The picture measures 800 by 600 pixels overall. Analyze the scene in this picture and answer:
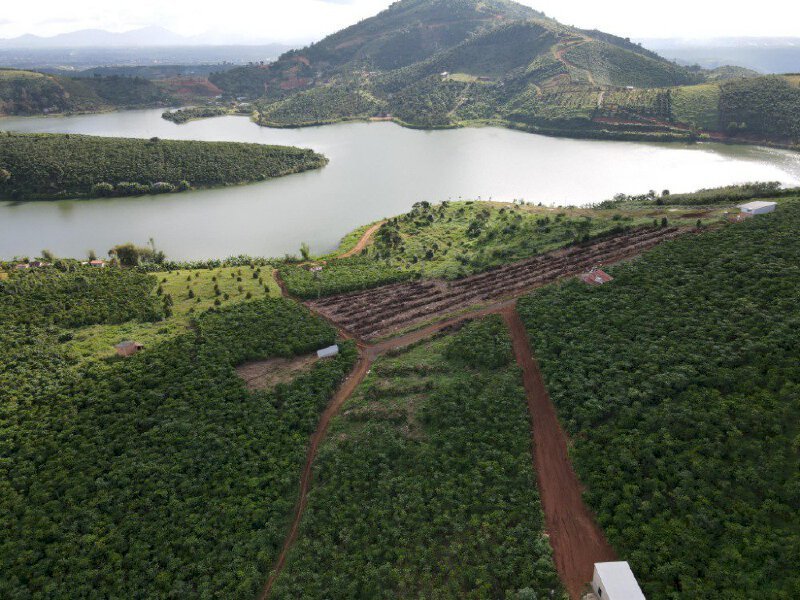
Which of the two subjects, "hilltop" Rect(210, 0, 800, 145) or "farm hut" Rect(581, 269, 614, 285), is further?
"hilltop" Rect(210, 0, 800, 145)

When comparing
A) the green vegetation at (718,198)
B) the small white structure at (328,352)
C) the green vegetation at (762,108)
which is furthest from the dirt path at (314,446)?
the green vegetation at (762,108)

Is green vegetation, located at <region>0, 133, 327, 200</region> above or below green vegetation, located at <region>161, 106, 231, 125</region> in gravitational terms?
below

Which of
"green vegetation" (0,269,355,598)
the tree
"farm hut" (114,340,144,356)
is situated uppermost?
the tree

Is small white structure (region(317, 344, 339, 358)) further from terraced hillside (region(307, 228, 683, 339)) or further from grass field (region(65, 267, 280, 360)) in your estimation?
grass field (region(65, 267, 280, 360))

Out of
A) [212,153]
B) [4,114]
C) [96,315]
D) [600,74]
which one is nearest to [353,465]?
[96,315]

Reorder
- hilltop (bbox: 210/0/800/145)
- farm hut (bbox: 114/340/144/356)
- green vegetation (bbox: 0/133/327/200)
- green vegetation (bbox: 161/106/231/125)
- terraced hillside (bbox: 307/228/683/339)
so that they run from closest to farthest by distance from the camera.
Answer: farm hut (bbox: 114/340/144/356) < terraced hillside (bbox: 307/228/683/339) < green vegetation (bbox: 0/133/327/200) < hilltop (bbox: 210/0/800/145) < green vegetation (bbox: 161/106/231/125)

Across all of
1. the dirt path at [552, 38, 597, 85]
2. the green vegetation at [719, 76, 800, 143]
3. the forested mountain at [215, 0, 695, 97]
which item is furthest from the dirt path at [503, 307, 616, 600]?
the dirt path at [552, 38, 597, 85]

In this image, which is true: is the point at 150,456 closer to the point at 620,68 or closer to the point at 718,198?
the point at 718,198

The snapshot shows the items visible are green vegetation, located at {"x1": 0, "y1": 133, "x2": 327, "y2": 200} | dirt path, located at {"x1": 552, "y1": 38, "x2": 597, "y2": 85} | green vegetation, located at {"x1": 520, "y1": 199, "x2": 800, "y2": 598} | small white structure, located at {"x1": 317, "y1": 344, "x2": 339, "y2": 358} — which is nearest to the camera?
green vegetation, located at {"x1": 520, "y1": 199, "x2": 800, "y2": 598}

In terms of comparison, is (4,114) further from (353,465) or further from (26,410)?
(353,465)
